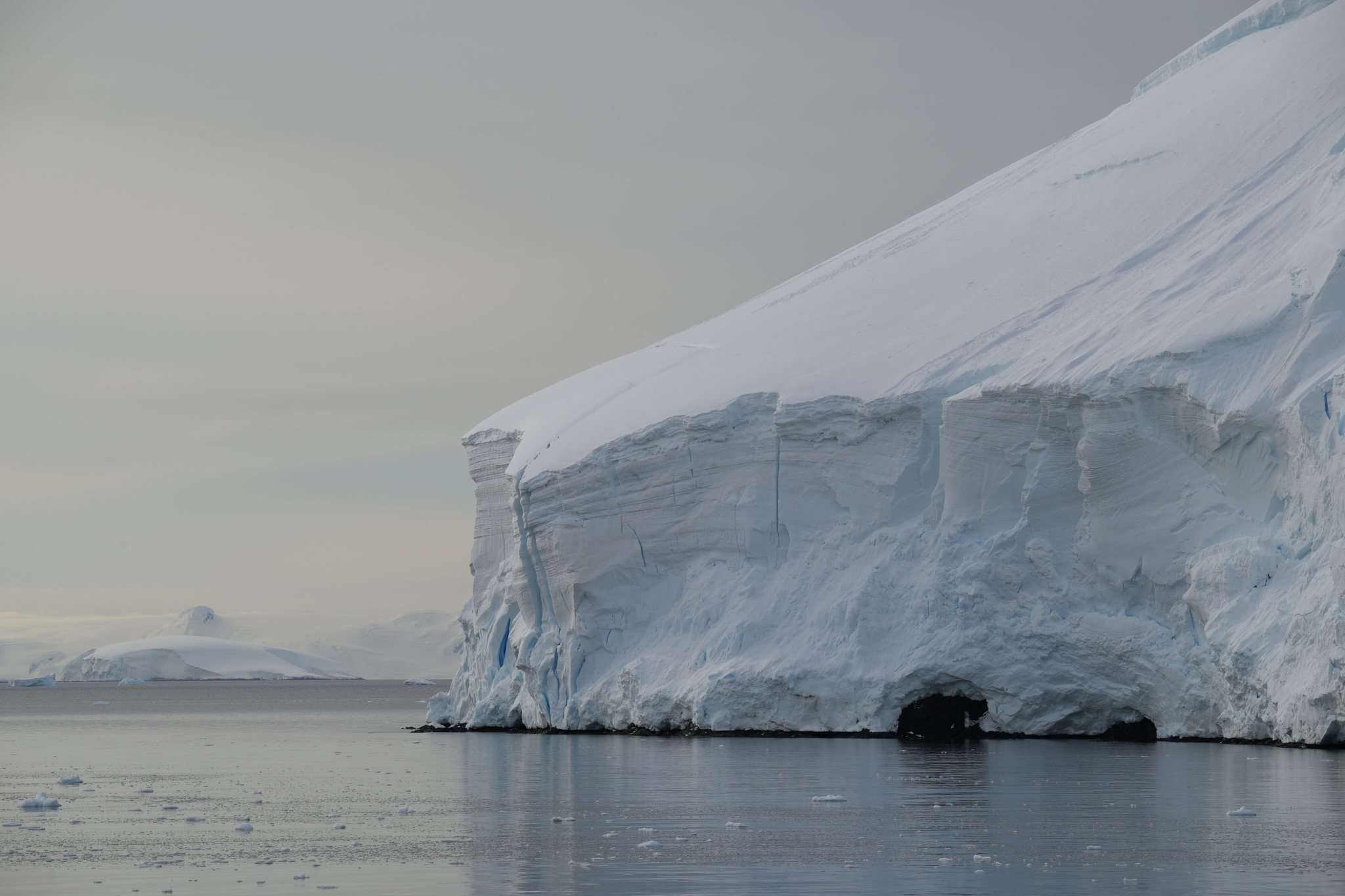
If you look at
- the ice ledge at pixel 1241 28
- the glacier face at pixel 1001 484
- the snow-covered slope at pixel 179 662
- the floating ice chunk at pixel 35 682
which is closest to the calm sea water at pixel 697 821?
the glacier face at pixel 1001 484

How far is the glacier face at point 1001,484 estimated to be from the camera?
87.9 feet

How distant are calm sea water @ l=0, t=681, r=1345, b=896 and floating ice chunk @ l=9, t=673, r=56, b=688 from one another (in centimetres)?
9603

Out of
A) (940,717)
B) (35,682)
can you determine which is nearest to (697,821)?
(940,717)

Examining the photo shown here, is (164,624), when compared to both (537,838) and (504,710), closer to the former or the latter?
(504,710)

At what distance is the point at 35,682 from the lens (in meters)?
123

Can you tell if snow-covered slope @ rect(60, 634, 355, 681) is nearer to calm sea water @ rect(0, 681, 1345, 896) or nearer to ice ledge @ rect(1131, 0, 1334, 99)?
ice ledge @ rect(1131, 0, 1334, 99)

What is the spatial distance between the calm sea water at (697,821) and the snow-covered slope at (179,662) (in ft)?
354

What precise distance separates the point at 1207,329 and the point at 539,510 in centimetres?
1458

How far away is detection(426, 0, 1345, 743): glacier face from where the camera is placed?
26.8 meters

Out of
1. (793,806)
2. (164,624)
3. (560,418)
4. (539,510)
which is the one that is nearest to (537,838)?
(793,806)

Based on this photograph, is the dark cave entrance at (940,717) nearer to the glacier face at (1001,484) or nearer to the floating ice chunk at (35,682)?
the glacier face at (1001,484)

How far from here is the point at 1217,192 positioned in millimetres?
34188

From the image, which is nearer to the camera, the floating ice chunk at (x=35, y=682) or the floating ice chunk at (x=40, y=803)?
the floating ice chunk at (x=40, y=803)

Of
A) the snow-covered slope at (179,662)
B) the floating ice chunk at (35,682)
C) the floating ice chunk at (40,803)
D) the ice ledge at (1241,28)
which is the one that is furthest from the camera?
the snow-covered slope at (179,662)
